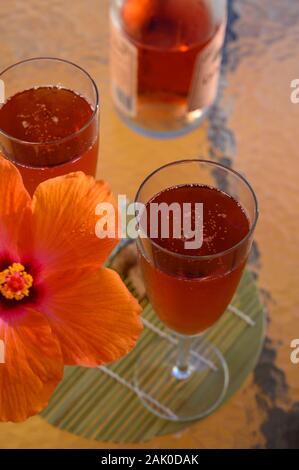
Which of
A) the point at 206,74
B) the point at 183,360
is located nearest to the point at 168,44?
the point at 206,74

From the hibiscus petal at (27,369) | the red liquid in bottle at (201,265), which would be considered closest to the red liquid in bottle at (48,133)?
the red liquid in bottle at (201,265)

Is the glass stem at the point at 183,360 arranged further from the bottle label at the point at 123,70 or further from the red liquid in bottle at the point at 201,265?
the bottle label at the point at 123,70

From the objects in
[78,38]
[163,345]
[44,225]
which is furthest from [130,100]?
[44,225]

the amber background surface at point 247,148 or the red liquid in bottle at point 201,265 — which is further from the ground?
the red liquid in bottle at point 201,265

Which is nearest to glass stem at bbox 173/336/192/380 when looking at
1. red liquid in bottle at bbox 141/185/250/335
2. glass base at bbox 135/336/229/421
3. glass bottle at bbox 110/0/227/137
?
glass base at bbox 135/336/229/421

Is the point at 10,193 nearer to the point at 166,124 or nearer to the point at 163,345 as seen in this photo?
the point at 163,345

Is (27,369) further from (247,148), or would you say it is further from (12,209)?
(247,148)

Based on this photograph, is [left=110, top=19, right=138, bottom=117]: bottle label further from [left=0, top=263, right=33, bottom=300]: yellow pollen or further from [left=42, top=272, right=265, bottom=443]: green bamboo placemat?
[left=0, top=263, right=33, bottom=300]: yellow pollen

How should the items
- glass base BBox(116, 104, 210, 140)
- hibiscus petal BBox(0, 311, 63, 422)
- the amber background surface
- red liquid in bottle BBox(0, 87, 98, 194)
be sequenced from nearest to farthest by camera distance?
hibiscus petal BBox(0, 311, 63, 422)
red liquid in bottle BBox(0, 87, 98, 194)
the amber background surface
glass base BBox(116, 104, 210, 140)
